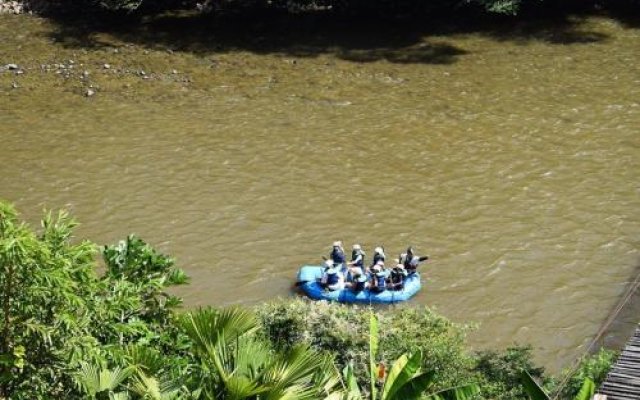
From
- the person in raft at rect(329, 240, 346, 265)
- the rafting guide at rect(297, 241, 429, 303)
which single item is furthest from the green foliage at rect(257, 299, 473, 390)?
the person in raft at rect(329, 240, 346, 265)

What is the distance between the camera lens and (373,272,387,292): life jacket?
16.9 m

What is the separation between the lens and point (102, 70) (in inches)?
1125

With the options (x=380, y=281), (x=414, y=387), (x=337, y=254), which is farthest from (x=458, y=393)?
(x=337, y=254)

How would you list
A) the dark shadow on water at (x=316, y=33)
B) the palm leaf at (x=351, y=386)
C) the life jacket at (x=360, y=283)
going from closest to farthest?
the palm leaf at (x=351, y=386) → the life jacket at (x=360, y=283) → the dark shadow on water at (x=316, y=33)

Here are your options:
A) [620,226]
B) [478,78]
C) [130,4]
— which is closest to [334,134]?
[478,78]

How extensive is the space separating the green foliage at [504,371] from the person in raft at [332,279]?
3.73 meters

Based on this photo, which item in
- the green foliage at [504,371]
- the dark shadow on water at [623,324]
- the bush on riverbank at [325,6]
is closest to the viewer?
the green foliage at [504,371]

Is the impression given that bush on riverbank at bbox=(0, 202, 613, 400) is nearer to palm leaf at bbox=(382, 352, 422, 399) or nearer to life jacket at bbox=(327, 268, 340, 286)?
palm leaf at bbox=(382, 352, 422, 399)

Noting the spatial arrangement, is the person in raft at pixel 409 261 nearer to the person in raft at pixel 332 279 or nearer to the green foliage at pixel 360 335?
the person in raft at pixel 332 279

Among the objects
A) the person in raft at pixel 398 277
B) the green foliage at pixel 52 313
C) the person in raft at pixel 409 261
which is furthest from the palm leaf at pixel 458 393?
the person in raft at pixel 409 261

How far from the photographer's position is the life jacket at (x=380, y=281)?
1688cm

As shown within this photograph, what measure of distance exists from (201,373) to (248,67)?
20.3m

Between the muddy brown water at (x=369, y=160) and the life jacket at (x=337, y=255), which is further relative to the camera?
the muddy brown water at (x=369, y=160)

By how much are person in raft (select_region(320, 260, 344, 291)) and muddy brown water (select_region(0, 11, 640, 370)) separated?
36.7 inches
